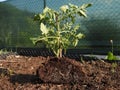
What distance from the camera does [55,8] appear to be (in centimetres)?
728

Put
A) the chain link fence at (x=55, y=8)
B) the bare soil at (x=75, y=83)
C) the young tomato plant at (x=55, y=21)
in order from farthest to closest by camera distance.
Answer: the chain link fence at (x=55, y=8), the young tomato plant at (x=55, y=21), the bare soil at (x=75, y=83)

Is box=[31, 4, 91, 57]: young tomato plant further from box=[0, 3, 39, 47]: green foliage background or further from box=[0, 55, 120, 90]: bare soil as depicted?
box=[0, 3, 39, 47]: green foliage background

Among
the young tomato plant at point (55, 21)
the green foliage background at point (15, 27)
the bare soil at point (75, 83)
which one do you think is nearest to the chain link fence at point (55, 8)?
the green foliage background at point (15, 27)

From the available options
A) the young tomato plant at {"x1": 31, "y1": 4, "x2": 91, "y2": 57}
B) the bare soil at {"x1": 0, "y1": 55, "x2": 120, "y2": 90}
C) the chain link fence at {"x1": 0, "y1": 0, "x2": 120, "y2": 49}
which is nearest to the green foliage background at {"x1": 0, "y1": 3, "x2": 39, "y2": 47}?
the chain link fence at {"x1": 0, "y1": 0, "x2": 120, "y2": 49}

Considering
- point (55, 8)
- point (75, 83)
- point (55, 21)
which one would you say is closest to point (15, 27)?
point (55, 8)

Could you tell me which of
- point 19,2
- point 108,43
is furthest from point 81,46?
point 19,2

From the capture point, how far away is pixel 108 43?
21.3ft

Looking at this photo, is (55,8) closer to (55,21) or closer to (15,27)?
(15,27)

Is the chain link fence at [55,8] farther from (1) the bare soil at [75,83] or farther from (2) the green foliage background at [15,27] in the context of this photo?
(1) the bare soil at [75,83]

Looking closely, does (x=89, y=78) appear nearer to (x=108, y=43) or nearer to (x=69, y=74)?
(x=69, y=74)

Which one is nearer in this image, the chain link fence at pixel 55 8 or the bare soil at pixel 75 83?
the bare soil at pixel 75 83

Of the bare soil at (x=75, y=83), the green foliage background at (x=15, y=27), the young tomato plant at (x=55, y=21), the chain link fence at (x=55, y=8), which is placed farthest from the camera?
the green foliage background at (x=15, y=27)

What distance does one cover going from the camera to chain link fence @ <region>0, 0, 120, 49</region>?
6.46 m

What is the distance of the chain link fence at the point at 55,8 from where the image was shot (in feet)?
21.2
